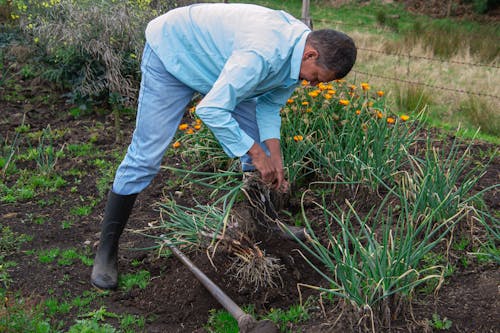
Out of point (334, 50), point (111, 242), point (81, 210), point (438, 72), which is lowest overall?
point (438, 72)

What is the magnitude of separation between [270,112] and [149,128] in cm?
70

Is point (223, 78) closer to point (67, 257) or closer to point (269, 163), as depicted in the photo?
point (269, 163)

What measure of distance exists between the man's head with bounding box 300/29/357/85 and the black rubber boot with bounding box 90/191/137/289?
1.32m

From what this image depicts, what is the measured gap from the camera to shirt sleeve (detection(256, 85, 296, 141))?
3.66m

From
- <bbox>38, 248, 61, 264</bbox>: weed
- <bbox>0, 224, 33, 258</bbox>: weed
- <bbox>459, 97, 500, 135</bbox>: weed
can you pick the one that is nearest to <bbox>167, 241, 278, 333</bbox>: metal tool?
<bbox>38, 248, 61, 264</bbox>: weed

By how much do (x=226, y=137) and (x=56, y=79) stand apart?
161 inches

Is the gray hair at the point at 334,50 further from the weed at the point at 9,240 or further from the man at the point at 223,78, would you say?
the weed at the point at 9,240

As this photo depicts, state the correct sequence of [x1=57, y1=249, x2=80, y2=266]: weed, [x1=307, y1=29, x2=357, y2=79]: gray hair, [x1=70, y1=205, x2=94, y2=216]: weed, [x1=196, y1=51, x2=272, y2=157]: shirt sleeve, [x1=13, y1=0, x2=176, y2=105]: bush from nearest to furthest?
[x1=196, y1=51, x2=272, y2=157]: shirt sleeve < [x1=307, y1=29, x2=357, y2=79]: gray hair < [x1=57, y1=249, x2=80, y2=266]: weed < [x1=70, y1=205, x2=94, y2=216]: weed < [x1=13, y1=0, x2=176, y2=105]: bush

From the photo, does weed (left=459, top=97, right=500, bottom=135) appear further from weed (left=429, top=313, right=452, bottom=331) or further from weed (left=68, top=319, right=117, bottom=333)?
weed (left=68, top=319, right=117, bottom=333)

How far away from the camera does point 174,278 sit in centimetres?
372

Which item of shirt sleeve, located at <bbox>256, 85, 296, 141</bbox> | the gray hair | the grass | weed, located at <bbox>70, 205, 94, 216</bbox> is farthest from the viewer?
the grass

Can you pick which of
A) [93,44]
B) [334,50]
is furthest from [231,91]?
[93,44]

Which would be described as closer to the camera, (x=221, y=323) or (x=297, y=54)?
(x=297, y=54)

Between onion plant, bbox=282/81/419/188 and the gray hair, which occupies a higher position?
the gray hair
